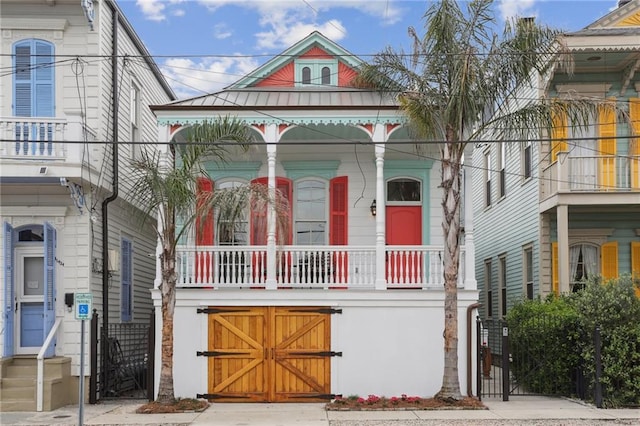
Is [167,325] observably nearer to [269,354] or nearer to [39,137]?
[269,354]

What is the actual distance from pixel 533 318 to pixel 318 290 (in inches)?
174

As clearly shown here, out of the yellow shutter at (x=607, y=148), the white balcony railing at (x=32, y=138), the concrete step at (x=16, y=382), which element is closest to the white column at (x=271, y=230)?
the white balcony railing at (x=32, y=138)

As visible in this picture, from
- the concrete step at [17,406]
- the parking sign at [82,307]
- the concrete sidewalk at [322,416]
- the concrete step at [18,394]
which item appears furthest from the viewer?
the concrete step at [18,394]

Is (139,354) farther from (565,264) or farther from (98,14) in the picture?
(565,264)

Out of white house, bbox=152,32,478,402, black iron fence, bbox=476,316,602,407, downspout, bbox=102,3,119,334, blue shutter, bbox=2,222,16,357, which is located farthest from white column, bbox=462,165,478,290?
blue shutter, bbox=2,222,16,357

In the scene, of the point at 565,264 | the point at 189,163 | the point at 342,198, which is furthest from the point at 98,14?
the point at 565,264

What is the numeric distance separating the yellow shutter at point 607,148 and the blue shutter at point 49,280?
12.0 meters

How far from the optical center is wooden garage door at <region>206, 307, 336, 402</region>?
45.8 feet

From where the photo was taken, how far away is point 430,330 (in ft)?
46.1

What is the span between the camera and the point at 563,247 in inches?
640

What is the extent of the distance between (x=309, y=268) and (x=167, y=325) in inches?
119

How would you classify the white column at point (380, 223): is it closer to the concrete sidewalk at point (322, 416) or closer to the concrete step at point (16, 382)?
the concrete sidewalk at point (322, 416)

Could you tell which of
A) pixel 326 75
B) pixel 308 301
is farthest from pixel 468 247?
pixel 326 75

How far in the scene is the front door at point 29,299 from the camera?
1405 centimetres
